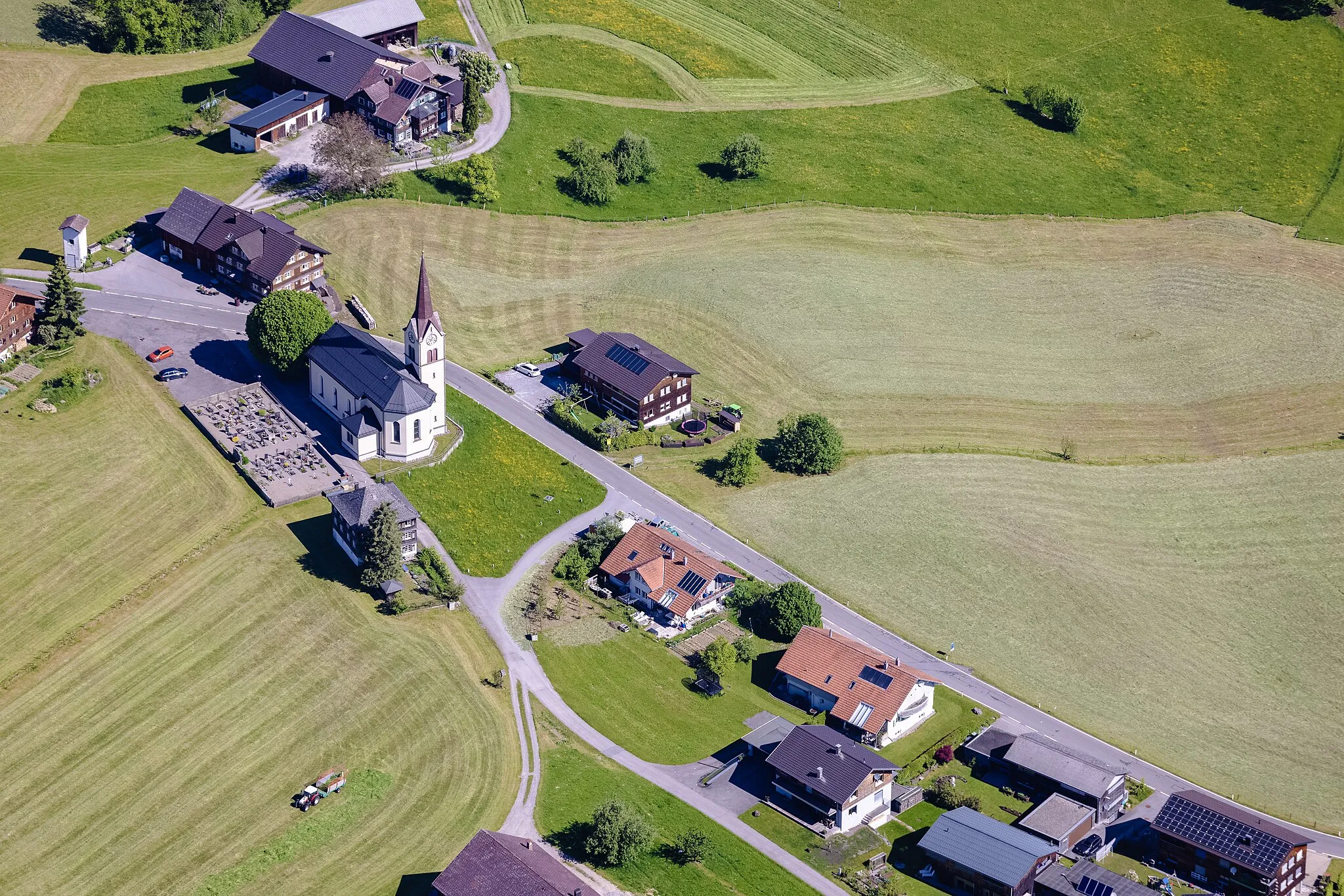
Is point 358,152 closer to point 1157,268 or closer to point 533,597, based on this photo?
point 533,597

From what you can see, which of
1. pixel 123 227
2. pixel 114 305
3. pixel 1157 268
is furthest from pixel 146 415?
pixel 1157 268

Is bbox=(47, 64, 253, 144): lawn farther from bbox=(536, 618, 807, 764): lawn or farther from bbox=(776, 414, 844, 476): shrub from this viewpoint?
bbox=(536, 618, 807, 764): lawn

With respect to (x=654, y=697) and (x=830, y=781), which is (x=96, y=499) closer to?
(x=654, y=697)

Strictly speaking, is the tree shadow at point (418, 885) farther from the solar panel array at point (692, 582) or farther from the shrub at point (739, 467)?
the shrub at point (739, 467)

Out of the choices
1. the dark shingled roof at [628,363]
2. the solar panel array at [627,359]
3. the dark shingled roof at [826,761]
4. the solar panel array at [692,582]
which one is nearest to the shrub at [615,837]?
the dark shingled roof at [826,761]

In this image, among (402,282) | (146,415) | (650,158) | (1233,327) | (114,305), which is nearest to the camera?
(146,415)

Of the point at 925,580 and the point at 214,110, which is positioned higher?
the point at 214,110

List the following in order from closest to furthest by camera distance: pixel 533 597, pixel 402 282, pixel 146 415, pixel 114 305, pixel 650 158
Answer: pixel 533 597 → pixel 146 415 → pixel 114 305 → pixel 402 282 → pixel 650 158
